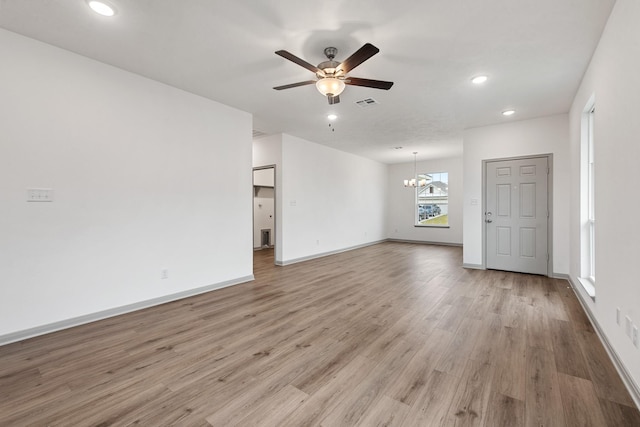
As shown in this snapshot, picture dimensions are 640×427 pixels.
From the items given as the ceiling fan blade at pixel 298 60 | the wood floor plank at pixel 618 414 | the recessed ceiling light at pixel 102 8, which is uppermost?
the recessed ceiling light at pixel 102 8

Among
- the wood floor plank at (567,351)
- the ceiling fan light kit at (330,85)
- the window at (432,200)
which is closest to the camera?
the wood floor plank at (567,351)

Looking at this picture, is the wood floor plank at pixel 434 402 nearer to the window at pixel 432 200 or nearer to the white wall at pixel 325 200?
the white wall at pixel 325 200

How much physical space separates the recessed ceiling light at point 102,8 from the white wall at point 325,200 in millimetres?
3756

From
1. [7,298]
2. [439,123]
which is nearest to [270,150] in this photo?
[439,123]

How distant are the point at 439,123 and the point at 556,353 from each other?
4.10 meters

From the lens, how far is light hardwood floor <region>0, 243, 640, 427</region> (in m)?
1.67

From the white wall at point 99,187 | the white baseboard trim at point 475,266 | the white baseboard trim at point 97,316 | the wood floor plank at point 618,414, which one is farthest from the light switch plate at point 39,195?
the white baseboard trim at point 475,266

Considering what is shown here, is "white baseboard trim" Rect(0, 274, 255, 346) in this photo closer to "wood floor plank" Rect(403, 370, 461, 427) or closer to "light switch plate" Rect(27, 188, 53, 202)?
"light switch plate" Rect(27, 188, 53, 202)

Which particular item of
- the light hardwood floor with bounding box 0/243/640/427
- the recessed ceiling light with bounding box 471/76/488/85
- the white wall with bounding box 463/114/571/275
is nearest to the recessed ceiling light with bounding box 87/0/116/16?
the light hardwood floor with bounding box 0/243/640/427

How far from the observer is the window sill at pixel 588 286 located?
3.03 metres

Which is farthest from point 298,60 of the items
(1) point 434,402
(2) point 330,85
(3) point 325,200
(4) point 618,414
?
(3) point 325,200

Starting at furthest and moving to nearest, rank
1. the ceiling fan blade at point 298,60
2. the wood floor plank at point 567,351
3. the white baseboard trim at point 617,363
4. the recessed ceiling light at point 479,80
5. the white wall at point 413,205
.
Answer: the white wall at point 413,205 → the recessed ceiling light at point 479,80 → the ceiling fan blade at point 298,60 → the wood floor plank at point 567,351 → the white baseboard trim at point 617,363

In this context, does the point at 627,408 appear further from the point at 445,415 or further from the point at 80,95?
the point at 80,95

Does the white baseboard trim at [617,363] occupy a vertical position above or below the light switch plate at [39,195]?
below
